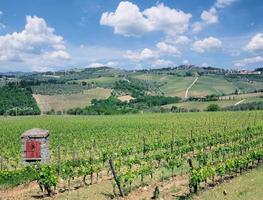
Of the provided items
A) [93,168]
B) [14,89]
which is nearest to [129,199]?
[93,168]

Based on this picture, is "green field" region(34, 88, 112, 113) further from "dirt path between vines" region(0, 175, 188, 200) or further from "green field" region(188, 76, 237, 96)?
"dirt path between vines" region(0, 175, 188, 200)

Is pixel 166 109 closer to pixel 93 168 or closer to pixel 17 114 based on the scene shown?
pixel 17 114

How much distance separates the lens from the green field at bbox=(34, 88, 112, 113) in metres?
130

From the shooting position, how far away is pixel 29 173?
22766 mm

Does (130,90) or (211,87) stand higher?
(211,87)

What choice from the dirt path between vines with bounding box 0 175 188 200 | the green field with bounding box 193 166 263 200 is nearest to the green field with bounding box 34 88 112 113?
the dirt path between vines with bounding box 0 175 188 200

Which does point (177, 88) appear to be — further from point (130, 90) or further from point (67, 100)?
point (67, 100)

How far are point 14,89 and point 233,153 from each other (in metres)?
121

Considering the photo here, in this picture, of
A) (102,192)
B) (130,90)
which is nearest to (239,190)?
(102,192)

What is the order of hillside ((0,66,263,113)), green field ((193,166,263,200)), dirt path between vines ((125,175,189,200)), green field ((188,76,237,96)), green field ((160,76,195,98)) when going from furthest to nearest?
green field ((160,76,195,98)) → green field ((188,76,237,96)) → hillside ((0,66,263,113)) → dirt path between vines ((125,175,189,200)) → green field ((193,166,263,200))

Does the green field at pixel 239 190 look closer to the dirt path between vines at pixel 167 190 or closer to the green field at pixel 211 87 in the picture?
the dirt path between vines at pixel 167 190

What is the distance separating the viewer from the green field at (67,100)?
130 m

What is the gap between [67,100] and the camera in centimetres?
13888

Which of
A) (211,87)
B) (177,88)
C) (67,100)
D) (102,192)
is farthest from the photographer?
(177,88)
